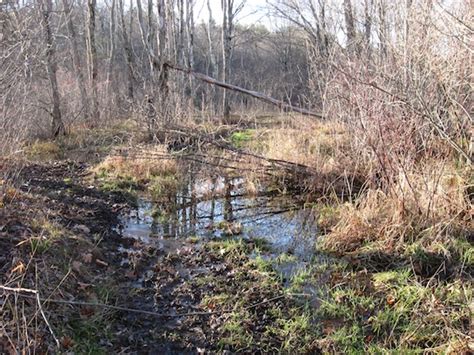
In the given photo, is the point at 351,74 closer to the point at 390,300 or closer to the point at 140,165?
the point at 390,300

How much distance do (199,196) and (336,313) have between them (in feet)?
13.6

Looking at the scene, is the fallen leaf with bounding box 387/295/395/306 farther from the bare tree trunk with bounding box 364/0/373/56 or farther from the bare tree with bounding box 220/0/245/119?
the bare tree with bounding box 220/0/245/119

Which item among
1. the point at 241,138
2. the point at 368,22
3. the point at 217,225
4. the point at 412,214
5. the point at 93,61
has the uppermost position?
the point at 93,61

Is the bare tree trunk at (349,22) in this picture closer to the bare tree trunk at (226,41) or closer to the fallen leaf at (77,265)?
the fallen leaf at (77,265)

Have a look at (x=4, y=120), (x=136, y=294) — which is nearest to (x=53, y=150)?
(x=4, y=120)

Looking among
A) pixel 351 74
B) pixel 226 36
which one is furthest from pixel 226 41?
pixel 351 74

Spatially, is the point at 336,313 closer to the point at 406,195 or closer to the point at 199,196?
the point at 406,195

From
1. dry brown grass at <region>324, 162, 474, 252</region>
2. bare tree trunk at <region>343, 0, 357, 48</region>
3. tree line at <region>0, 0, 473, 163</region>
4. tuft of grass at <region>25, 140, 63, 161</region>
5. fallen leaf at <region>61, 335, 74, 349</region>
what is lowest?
fallen leaf at <region>61, 335, 74, 349</region>

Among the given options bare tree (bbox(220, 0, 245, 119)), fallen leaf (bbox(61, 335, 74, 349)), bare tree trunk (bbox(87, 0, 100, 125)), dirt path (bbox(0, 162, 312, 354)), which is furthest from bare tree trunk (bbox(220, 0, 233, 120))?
fallen leaf (bbox(61, 335, 74, 349))

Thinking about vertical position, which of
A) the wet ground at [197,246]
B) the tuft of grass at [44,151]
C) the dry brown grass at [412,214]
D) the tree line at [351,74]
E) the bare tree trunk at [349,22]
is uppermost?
the bare tree trunk at [349,22]

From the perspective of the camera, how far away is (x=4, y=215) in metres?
4.88

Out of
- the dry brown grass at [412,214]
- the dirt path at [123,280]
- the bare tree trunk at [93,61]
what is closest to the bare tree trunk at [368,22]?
the dry brown grass at [412,214]

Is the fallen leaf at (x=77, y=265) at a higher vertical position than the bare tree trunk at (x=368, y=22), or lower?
lower

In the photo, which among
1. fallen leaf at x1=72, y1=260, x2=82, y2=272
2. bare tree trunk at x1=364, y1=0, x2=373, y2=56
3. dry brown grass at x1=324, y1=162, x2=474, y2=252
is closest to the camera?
fallen leaf at x1=72, y1=260, x2=82, y2=272
